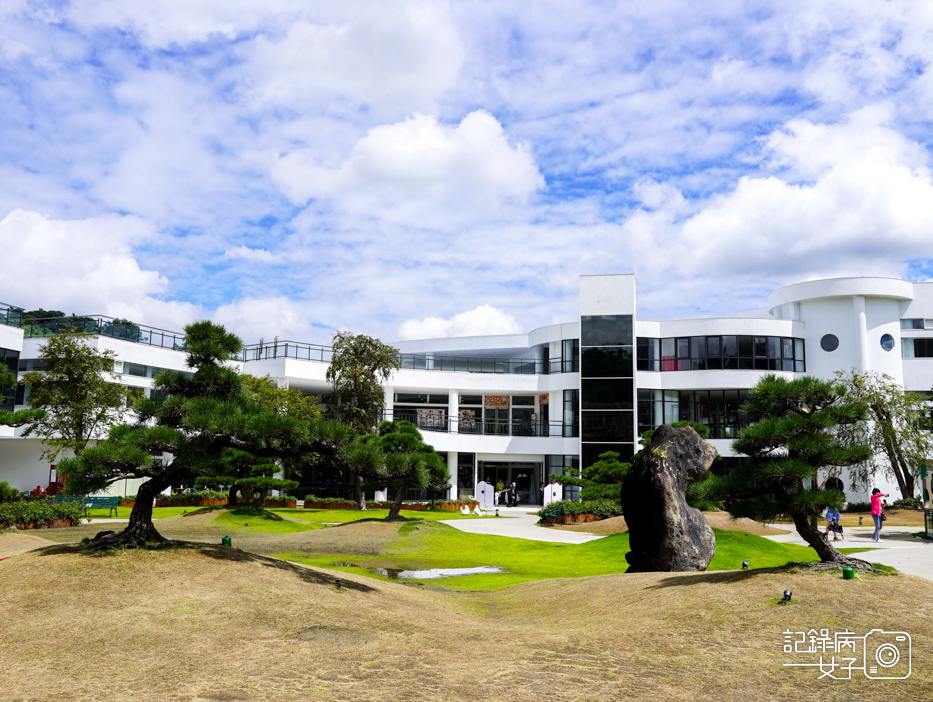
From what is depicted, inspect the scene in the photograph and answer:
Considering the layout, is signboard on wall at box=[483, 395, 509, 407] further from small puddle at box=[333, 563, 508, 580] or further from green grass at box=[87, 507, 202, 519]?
small puddle at box=[333, 563, 508, 580]

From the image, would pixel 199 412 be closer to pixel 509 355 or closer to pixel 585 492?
pixel 585 492

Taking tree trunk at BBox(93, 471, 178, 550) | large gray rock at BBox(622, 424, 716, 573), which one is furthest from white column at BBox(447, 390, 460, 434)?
tree trunk at BBox(93, 471, 178, 550)

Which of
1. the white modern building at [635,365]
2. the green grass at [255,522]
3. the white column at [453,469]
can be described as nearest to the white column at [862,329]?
the white modern building at [635,365]

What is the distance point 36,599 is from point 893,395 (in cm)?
3146

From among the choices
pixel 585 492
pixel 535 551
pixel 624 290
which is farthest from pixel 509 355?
pixel 535 551

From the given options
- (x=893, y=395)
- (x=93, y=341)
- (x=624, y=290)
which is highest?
(x=624, y=290)

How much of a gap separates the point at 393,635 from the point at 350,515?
2349 centimetres

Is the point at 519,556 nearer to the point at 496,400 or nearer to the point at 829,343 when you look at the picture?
the point at 496,400

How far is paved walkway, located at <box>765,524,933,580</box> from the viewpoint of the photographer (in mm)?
15027

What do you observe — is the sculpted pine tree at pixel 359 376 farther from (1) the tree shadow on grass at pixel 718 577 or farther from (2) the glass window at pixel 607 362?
(1) the tree shadow on grass at pixel 718 577

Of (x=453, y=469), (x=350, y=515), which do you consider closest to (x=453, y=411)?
(x=453, y=469)

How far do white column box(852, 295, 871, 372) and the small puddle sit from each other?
3088 cm

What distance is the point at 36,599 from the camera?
830 centimetres

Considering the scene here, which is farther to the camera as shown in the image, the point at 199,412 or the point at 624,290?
the point at 624,290
